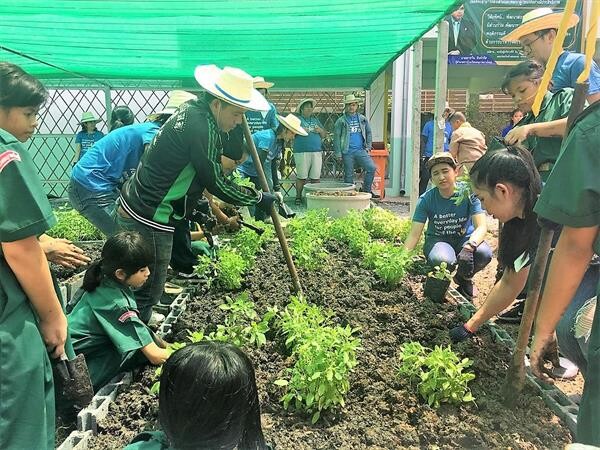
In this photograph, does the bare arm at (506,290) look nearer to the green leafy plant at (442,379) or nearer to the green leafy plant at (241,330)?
the green leafy plant at (442,379)

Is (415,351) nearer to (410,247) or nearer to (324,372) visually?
(324,372)

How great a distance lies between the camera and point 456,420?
2.14 meters

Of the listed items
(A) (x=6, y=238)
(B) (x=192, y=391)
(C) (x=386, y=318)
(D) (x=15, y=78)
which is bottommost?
(C) (x=386, y=318)

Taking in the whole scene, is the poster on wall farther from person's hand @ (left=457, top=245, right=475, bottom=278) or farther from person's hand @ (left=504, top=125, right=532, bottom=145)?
person's hand @ (left=504, top=125, right=532, bottom=145)

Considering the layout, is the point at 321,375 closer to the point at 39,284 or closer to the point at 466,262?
the point at 39,284

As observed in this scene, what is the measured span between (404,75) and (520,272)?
Answer: 28.1 ft

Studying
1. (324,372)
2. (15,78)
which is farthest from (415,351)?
(15,78)

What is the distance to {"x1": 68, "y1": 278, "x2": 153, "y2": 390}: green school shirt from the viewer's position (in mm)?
2344

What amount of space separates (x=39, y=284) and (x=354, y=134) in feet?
27.5

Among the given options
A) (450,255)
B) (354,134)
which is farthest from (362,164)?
(450,255)

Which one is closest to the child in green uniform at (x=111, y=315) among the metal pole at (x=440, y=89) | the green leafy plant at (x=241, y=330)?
the green leafy plant at (x=241, y=330)

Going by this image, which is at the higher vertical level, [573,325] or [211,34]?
[211,34]

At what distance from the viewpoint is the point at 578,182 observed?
1370 millimetres

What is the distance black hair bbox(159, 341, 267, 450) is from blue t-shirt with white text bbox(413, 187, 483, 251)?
127 inches
